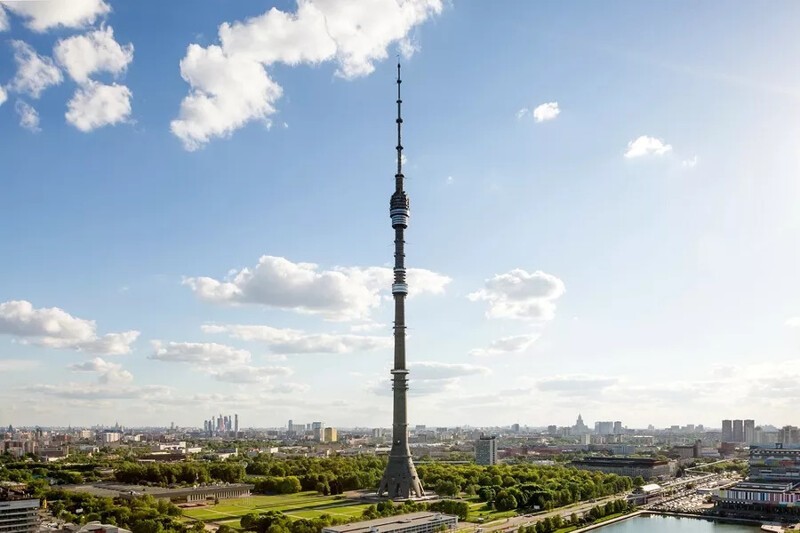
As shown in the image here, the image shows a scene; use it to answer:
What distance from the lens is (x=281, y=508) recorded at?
2581 inches

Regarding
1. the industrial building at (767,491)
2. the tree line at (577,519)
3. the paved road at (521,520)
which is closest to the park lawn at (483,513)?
the paved road at (521,520)

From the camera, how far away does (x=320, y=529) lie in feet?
164

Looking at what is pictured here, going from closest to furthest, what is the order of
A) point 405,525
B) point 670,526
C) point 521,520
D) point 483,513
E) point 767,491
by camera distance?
1. point 405,525
2. point 521,520
3. point 483,513
4. point 670,526
5. point 767,491

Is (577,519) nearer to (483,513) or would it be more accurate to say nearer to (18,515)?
(483,513)

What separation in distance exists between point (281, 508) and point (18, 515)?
26.6 m

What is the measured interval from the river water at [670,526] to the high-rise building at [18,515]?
42.6 m

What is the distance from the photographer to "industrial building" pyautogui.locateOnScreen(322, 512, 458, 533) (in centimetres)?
4688

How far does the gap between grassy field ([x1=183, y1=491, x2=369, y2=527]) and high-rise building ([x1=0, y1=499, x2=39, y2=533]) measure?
52.8ft

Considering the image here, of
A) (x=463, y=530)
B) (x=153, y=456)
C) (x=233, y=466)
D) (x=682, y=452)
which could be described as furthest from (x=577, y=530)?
(x=682, y=452)

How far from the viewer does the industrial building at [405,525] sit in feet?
154

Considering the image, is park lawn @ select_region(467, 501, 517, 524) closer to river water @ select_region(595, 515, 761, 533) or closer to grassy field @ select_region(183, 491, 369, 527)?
river water @ select_region(595, 515, 761, 533)

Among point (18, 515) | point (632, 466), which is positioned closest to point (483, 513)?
point (18, 515)

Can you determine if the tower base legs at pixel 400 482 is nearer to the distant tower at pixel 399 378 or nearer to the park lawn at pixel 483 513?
the distant tower at pixel 399 378

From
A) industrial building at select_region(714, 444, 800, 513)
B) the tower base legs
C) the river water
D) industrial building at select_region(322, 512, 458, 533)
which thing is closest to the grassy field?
the tower base legs
